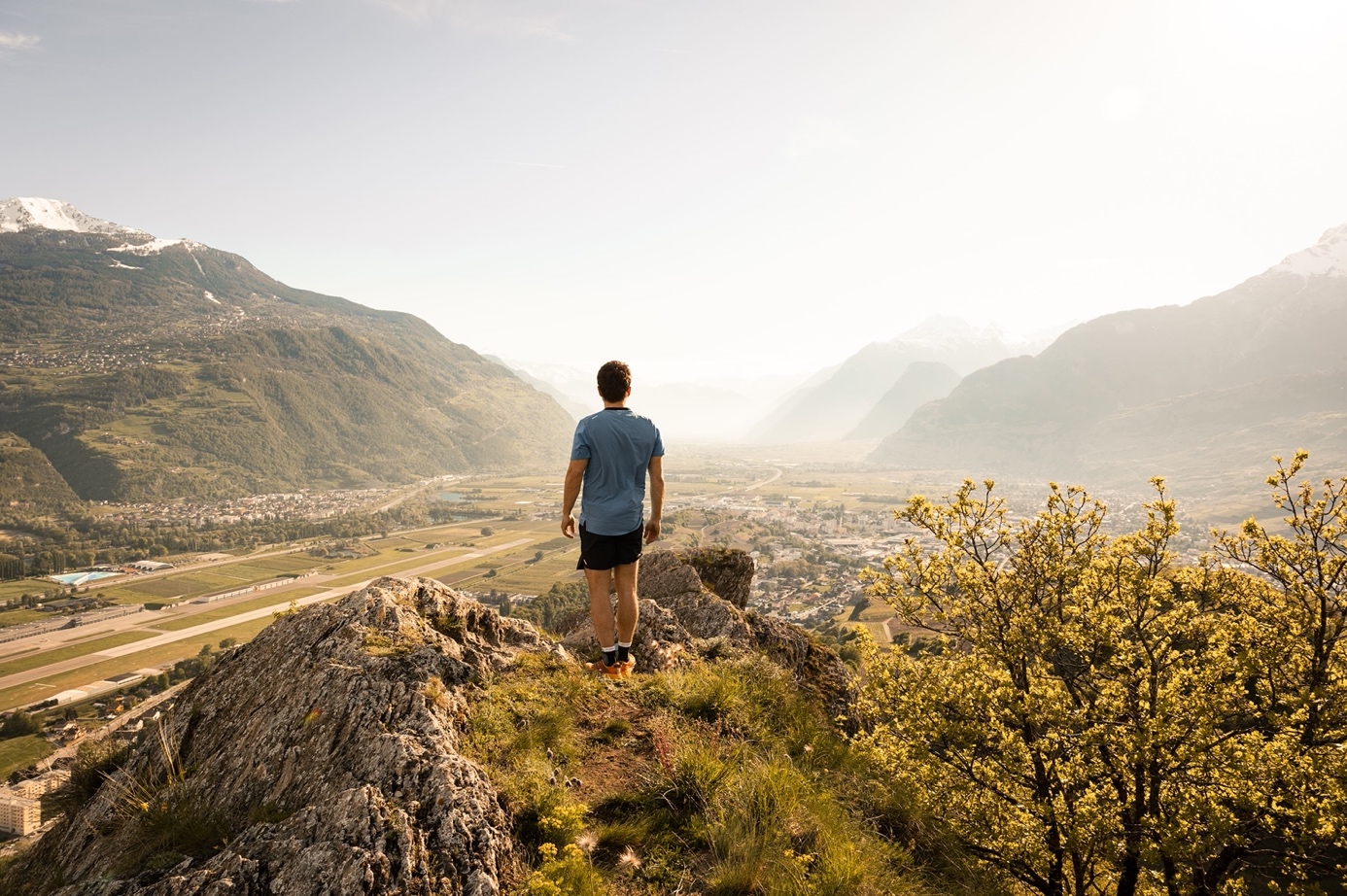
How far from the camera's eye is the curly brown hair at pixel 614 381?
715cm

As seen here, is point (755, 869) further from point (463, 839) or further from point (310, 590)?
point (310, 590)

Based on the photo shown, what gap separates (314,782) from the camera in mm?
4160

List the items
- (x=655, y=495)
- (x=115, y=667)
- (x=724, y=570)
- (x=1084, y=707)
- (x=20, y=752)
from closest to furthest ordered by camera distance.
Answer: (x=655, y=495), (x=1084, y=707), (x=724, y=570), (x=20, y=752), (x=115, y=667)

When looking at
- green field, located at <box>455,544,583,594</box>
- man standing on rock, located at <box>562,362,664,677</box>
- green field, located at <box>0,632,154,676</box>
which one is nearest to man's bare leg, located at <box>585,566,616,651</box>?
man standing on rock, located at <box>562,362,664,677</box>

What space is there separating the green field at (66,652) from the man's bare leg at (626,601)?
89.3 meters

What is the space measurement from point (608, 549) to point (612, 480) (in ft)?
3.08

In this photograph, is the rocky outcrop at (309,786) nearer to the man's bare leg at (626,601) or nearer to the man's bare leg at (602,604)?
the man's bare leg at (602,604)

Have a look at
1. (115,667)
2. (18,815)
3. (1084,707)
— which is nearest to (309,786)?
(1084,707)

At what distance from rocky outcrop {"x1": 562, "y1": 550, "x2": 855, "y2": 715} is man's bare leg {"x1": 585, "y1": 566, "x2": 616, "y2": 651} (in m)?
2.13

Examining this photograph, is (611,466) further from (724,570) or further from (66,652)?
(66,652)

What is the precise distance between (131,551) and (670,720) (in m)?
162

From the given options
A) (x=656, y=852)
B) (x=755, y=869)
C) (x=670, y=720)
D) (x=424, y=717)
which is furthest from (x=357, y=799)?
(x=670, y=720)

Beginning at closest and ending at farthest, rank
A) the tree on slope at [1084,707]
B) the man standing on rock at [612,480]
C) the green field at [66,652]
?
the man standing on rock at [612,480]
the tree on slope at [1084,707]
the green field at [66,652]

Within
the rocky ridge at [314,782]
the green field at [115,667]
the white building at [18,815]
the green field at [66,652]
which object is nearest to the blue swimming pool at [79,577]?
the green field at [66,652]
